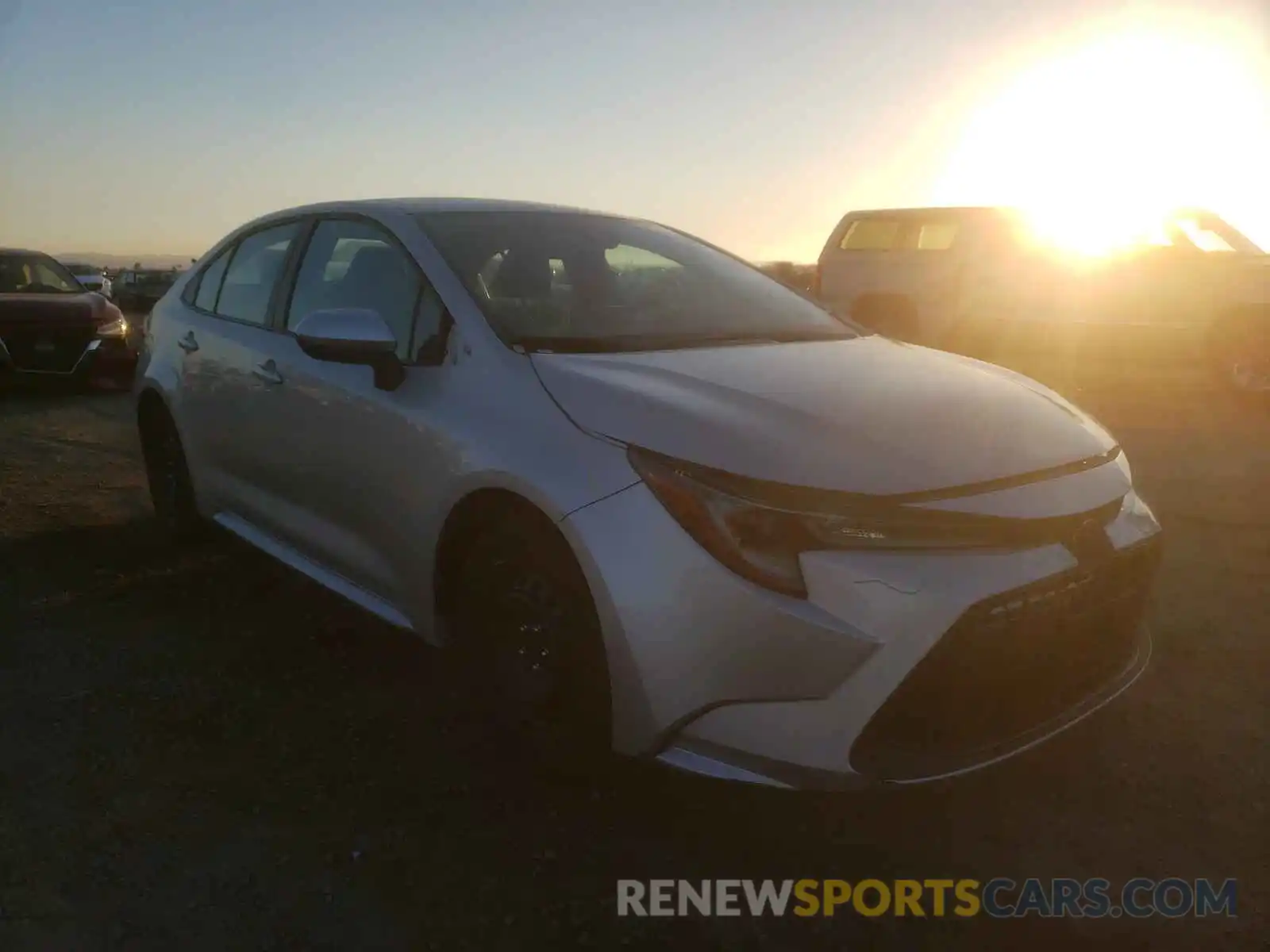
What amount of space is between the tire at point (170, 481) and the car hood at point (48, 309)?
6.27 meters

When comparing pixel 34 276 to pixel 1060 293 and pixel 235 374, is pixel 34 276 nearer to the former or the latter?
pixel 235 374

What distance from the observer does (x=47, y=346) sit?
34.9ft

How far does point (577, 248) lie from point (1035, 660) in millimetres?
2187

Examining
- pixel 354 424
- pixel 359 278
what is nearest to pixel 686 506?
pixel 354 424

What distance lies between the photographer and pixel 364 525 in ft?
11.4

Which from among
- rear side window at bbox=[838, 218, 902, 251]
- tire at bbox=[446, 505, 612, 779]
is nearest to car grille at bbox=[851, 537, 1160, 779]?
tire at bbox=[446, 505, 612, 779]

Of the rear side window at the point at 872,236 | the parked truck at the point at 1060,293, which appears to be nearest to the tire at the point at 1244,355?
the parked truck at the point at 1060,293

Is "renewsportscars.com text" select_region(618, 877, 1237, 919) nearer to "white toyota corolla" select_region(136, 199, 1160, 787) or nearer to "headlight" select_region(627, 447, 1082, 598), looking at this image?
"white toyota corolla" select_region(136, 199, 1160, 787)

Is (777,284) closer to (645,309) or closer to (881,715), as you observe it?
(645,309)

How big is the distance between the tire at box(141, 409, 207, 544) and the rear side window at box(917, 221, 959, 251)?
30.9 ft

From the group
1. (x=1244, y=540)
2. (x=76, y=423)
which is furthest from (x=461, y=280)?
(x=76, y=423)

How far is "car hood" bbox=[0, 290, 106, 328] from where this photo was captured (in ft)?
Result: 34.4

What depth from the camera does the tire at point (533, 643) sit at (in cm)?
268

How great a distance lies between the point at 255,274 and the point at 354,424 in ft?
4.67
